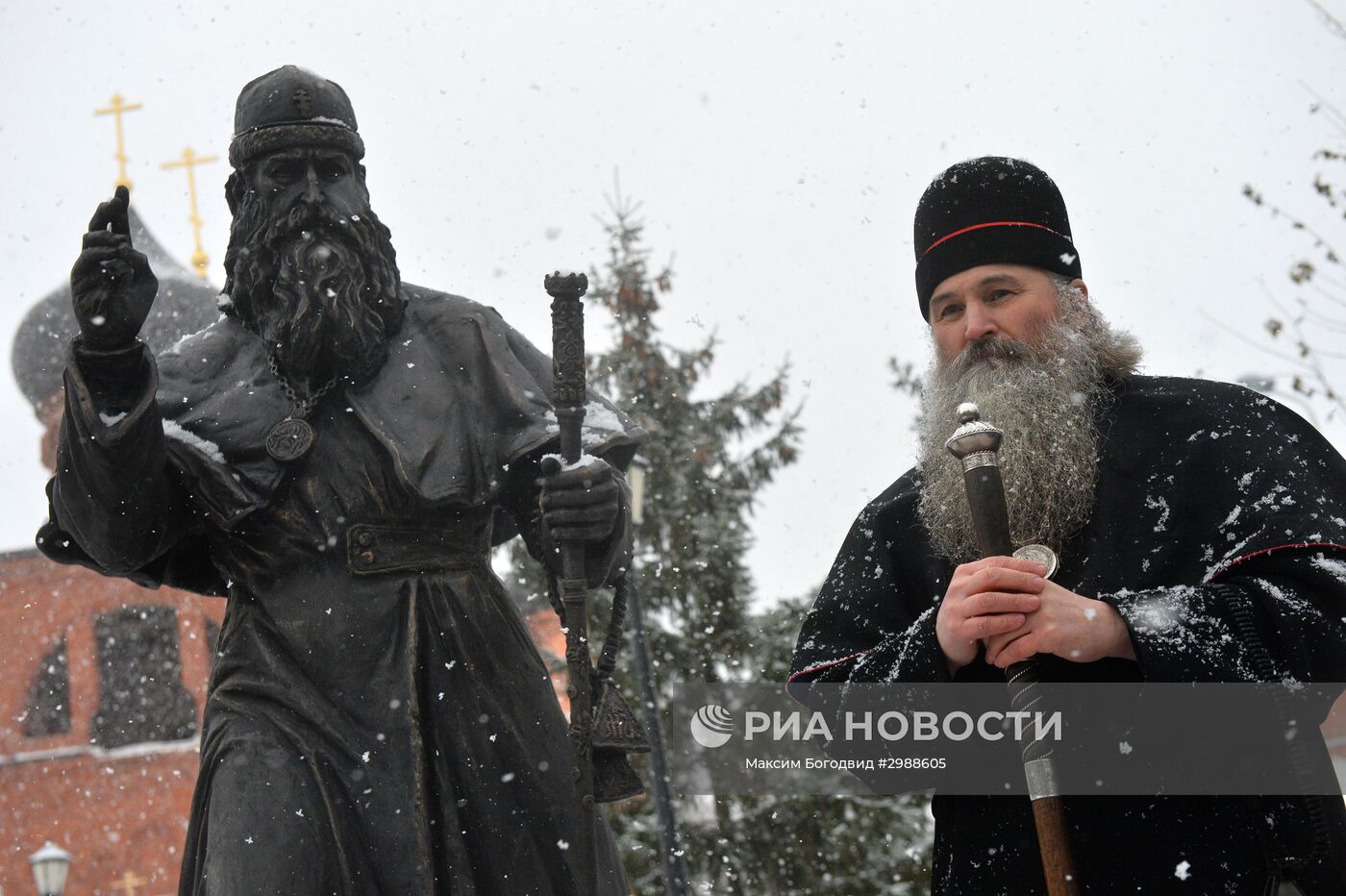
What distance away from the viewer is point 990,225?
3.99m

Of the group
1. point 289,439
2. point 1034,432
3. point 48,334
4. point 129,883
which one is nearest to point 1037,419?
point 1034,432

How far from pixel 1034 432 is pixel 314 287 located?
6.79 ft

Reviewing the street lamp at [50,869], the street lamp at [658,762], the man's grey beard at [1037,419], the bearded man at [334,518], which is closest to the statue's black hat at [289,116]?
the bearded man at [334,518]

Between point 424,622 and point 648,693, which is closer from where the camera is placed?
point 424,622

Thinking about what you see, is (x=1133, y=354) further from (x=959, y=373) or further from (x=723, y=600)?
(x=723, y=600)

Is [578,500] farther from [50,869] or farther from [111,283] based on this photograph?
[50,869]

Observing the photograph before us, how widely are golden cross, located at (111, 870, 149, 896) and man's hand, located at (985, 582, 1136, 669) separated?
33.6m

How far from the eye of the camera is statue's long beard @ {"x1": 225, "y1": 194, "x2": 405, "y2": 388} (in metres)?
4.96

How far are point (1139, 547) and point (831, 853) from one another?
42.1 ft

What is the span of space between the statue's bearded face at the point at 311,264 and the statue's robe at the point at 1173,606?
1.70m

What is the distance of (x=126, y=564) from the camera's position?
4.84 meters

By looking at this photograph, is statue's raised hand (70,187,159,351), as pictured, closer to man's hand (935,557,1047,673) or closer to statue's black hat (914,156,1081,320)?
statue's black hat (914,156,1081,320)

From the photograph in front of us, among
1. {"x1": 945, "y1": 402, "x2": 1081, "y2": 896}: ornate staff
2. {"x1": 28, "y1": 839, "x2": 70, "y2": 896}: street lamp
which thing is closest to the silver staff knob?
{"x1": 945, "y1": 402, "x2": 1081, "y2": 896}: ornate staff

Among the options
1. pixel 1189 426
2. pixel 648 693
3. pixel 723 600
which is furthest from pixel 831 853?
pixel 1189 426
